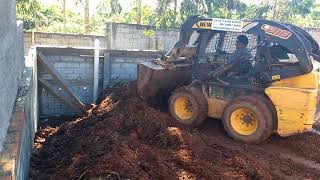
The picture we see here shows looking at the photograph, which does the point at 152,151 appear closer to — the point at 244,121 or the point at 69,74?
the point at 244,121

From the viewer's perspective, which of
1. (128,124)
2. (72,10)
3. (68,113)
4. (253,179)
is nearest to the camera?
(253,179)

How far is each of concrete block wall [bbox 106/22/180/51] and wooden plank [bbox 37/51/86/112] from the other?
576cm

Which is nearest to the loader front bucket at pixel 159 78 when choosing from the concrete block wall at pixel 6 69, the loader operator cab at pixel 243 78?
the loader operator cab at pixel 243 78

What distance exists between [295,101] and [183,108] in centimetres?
265

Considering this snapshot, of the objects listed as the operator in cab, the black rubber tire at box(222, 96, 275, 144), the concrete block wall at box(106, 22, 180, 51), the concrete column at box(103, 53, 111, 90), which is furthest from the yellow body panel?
the concrete block wall at box(106, 22, 180, 51)

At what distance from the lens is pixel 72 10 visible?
29.3m

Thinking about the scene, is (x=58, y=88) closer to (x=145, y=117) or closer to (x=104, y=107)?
(x=104, y=107)

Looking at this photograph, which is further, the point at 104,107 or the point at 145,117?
the point at 104,107

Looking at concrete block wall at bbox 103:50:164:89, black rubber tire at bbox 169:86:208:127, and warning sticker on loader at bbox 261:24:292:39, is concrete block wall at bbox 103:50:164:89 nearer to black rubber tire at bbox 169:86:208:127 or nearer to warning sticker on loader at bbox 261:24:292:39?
black rubber tire at bbox 169:86:208:127

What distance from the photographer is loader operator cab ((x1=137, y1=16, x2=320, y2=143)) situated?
6.54m

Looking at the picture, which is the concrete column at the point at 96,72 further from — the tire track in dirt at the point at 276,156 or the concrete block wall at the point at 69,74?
the tire track in dirt at the point at 276,156

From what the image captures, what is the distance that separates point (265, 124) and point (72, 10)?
25263 millimetres

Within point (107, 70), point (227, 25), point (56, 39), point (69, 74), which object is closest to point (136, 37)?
point (56, 39)

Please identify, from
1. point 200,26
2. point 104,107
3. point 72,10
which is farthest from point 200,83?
point 72,10
